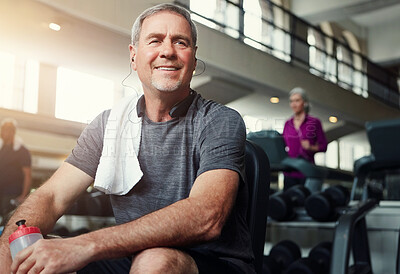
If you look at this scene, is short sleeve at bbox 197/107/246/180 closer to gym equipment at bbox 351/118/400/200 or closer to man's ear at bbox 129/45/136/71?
man's ear at bbox 129/45/136/71

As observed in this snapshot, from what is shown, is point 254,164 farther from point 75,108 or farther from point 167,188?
point 75,108

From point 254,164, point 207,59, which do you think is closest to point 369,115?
point 207,59

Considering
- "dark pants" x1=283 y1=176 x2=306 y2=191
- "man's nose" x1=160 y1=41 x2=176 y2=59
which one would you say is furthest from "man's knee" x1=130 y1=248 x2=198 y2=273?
"dark pants" x1=283 y1=176 x2=306 y2=191

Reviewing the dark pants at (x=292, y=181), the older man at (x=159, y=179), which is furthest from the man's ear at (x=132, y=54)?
the dark pants at (x=292, y=181)

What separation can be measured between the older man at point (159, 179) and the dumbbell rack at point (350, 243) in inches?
22.6

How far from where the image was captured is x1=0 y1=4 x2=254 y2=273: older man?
91cm

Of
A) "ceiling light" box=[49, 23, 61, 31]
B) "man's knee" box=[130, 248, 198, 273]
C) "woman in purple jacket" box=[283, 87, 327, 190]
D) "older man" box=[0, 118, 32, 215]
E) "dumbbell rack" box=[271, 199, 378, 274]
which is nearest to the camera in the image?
"man's knee" box=[130, 248, 198, 273]

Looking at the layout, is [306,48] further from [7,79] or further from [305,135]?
[7,79]

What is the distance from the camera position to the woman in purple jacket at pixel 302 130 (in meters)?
1.93

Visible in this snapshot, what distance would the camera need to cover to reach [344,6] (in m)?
4.01

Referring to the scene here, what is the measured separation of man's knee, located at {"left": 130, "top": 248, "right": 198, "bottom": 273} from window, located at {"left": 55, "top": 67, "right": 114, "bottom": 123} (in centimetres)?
55

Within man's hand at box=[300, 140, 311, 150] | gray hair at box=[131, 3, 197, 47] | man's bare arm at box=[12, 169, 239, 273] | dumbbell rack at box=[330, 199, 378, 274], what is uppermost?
gray hair at box=[131, 3, 197, 47]

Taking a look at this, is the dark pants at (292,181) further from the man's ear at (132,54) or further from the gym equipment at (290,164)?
the man's ear at (132,54)

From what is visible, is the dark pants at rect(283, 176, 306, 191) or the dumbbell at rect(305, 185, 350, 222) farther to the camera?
the dark pants at rect(283, 176, 306, 191)
